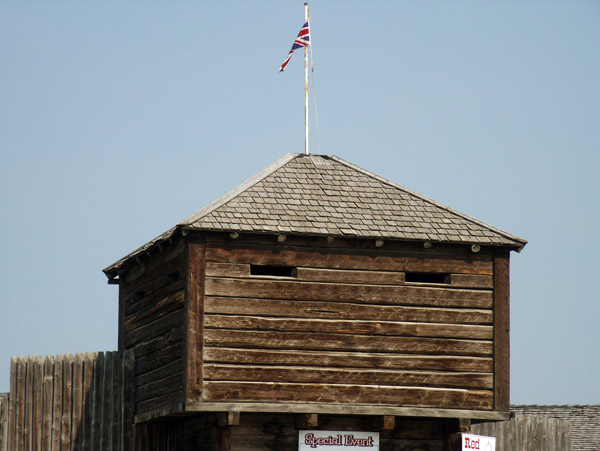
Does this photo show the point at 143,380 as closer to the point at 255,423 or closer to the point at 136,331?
the point at 136,331

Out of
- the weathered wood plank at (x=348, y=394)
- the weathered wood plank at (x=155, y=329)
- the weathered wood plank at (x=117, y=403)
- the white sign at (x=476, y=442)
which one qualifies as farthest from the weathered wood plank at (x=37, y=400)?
the white sign at (x=476, y=442)

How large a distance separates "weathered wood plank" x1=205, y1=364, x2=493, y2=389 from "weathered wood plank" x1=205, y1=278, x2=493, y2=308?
42.5 inches

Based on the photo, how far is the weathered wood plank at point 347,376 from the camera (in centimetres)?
1855

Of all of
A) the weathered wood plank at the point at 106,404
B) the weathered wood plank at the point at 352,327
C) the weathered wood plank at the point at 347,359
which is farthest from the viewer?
the weathered wood plank at the point at 106,404

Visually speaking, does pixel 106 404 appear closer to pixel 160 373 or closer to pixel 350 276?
pixel 160 373

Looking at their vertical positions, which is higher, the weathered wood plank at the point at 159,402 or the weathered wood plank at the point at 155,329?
the weathered wood plank at the point at 155,329

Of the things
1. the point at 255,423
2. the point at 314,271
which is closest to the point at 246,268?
the point at 314,271

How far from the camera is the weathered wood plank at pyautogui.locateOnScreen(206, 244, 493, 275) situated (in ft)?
62.0

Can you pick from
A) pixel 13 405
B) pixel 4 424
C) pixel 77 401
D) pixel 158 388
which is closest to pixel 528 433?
pixel 158 388

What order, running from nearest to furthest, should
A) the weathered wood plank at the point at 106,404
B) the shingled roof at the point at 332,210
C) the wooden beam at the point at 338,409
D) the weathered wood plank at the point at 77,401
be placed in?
the wooden beam at the point at 338,409 → the shingled roof at the point at 332,210 → the weathered wood plank at the point at 77,401 → the weathered wood plank at the point at 106,404

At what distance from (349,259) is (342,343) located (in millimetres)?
1306

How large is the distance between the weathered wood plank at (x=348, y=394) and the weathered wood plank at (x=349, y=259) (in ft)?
6.09

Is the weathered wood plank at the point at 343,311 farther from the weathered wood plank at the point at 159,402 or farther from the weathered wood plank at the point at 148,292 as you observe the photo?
the weathered wood plank at the point at 159,402

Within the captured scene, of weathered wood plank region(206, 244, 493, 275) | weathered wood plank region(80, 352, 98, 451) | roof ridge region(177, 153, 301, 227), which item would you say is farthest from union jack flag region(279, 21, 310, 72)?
weathered wood plank region(80, 352, 98, 451)
